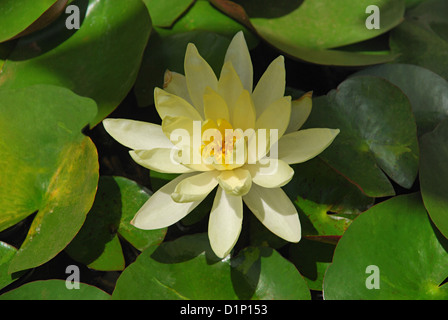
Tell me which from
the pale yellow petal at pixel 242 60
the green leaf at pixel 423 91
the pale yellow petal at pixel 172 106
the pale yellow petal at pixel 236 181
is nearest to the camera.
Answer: the pale yellow petal at pixel 236 181

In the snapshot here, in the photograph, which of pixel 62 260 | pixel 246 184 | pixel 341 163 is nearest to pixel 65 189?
pixel 62 260

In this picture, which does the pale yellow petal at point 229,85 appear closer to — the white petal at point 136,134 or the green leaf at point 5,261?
the white petal at point 136,134

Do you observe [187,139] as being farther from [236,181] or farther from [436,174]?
[436,174]

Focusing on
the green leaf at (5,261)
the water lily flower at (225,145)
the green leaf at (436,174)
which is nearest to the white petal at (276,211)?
the water lily flower at (225,145)

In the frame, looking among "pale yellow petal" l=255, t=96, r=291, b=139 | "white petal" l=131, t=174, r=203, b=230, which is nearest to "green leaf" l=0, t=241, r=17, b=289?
"white petal" l=131, t=174, r=203, b=230

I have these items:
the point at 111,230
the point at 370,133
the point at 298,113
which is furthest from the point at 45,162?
the point at 370,133

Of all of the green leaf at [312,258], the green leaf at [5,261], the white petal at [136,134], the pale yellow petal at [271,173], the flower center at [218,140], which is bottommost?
the green leaf at [312,258]

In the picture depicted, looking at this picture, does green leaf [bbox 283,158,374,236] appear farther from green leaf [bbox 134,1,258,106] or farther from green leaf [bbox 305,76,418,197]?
green leaf [bbox 134,1,258,106]
